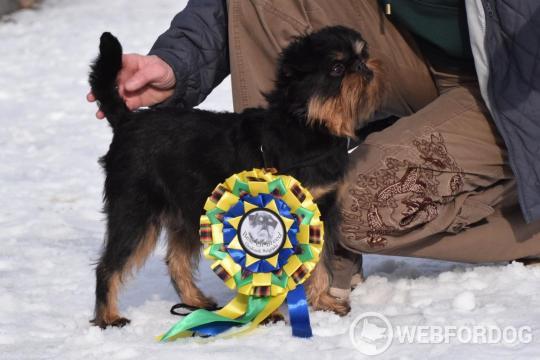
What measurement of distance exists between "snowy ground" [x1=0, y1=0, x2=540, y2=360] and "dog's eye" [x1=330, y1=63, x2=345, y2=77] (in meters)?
0.88

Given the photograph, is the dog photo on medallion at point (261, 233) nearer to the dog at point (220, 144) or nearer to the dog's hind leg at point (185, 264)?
the dog at point (220, 144)

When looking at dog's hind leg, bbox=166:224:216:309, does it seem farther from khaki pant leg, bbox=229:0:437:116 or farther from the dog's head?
the dog's head

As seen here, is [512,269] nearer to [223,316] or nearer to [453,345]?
[453,345]

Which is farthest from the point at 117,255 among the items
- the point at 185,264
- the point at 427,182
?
the point at 427,182

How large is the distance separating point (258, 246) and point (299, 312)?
27 centimetres

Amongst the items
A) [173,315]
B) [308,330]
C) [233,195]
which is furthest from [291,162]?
[173,315]

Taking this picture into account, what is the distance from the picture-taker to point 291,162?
122 inches

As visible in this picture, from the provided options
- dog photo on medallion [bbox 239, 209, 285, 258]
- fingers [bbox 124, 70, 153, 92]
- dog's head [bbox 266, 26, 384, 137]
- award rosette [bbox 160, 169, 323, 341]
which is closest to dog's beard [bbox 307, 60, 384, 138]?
dog's head [bbox 266, 26, 384, 137]

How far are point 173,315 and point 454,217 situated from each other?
118 centimetres

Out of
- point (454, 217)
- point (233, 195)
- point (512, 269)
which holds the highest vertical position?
point (233, 195)

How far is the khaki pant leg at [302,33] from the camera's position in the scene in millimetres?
3791

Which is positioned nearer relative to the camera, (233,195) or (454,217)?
(233,195)

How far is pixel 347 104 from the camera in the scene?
305cm

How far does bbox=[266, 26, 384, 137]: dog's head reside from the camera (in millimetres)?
3033
